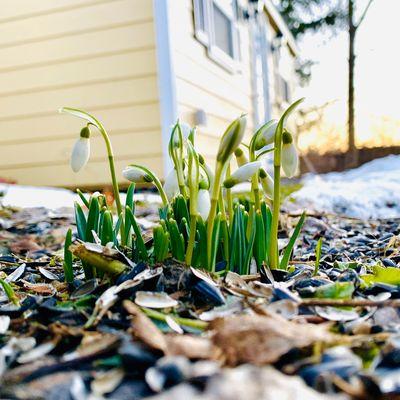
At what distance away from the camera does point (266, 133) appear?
1.06 metres

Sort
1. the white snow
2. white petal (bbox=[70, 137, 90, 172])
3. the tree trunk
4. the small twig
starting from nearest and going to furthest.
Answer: the small twig → white petal (bbox=[70, 137, 90, 172]) → the white snow → the tree trunk

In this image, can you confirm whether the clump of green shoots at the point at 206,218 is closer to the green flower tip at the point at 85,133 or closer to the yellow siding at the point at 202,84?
the green flower tip at the point at 85,133

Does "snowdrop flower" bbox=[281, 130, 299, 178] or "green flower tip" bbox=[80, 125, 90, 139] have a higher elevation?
"green flower tip" bbox=[80, 125, 90, 139]

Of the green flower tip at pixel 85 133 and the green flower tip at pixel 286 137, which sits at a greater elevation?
the green flower tip at pixel 85 133

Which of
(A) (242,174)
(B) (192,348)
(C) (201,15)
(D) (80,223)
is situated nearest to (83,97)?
(C) (201,15)

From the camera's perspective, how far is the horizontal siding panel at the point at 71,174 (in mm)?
4102

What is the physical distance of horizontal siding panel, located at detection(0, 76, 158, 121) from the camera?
13.0 feet

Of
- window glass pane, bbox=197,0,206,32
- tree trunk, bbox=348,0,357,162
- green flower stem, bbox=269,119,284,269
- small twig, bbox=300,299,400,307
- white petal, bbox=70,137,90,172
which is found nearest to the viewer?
small twig, bbox=300,299,400,307

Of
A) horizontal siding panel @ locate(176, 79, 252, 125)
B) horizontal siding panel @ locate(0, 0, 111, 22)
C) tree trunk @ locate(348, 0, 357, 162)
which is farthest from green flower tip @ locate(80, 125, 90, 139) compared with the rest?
tree trunk @ locate(348, 0, 357, 162)

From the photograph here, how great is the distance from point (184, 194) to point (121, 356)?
0.54 m

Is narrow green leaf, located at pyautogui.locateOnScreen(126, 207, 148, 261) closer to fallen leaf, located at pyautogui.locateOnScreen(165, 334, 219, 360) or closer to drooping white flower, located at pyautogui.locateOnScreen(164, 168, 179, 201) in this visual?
drooping white flower, located at pyautogui.locateOnScreen(164, 168, 179, 201)

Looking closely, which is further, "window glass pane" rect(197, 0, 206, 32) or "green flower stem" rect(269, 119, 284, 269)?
"window glass pane" rect(197, 0, 206, 32)

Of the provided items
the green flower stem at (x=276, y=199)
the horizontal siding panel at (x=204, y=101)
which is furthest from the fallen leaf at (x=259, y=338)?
the horizontal siding panel at (x=204, y=101)

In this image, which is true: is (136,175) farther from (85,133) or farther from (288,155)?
(288,155)
